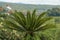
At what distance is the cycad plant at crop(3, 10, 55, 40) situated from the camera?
11.2 metres

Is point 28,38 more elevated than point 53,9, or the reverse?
point 28,38

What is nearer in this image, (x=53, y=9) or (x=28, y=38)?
(x=28, y=38)

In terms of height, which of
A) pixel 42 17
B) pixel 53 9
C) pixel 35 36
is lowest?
pixel 53 9

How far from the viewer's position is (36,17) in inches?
445

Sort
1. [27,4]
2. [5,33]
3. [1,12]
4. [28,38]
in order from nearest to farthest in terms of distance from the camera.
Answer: [28,38]
[5,33]
[1,12]
[27,4]

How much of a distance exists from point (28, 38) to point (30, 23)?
2.47 feet

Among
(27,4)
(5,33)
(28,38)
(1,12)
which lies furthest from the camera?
(27,4)

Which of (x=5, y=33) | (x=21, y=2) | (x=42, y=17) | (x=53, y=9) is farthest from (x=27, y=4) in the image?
(x=42, y=17)

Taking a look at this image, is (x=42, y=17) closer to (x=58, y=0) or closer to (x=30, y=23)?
(x=30, y=23)

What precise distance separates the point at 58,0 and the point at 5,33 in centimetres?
711

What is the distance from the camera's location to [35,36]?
446 inches

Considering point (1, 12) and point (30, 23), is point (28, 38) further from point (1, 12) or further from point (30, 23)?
point (1, 12)

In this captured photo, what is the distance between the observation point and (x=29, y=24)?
1120 cm

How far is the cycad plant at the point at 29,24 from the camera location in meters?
11.2
